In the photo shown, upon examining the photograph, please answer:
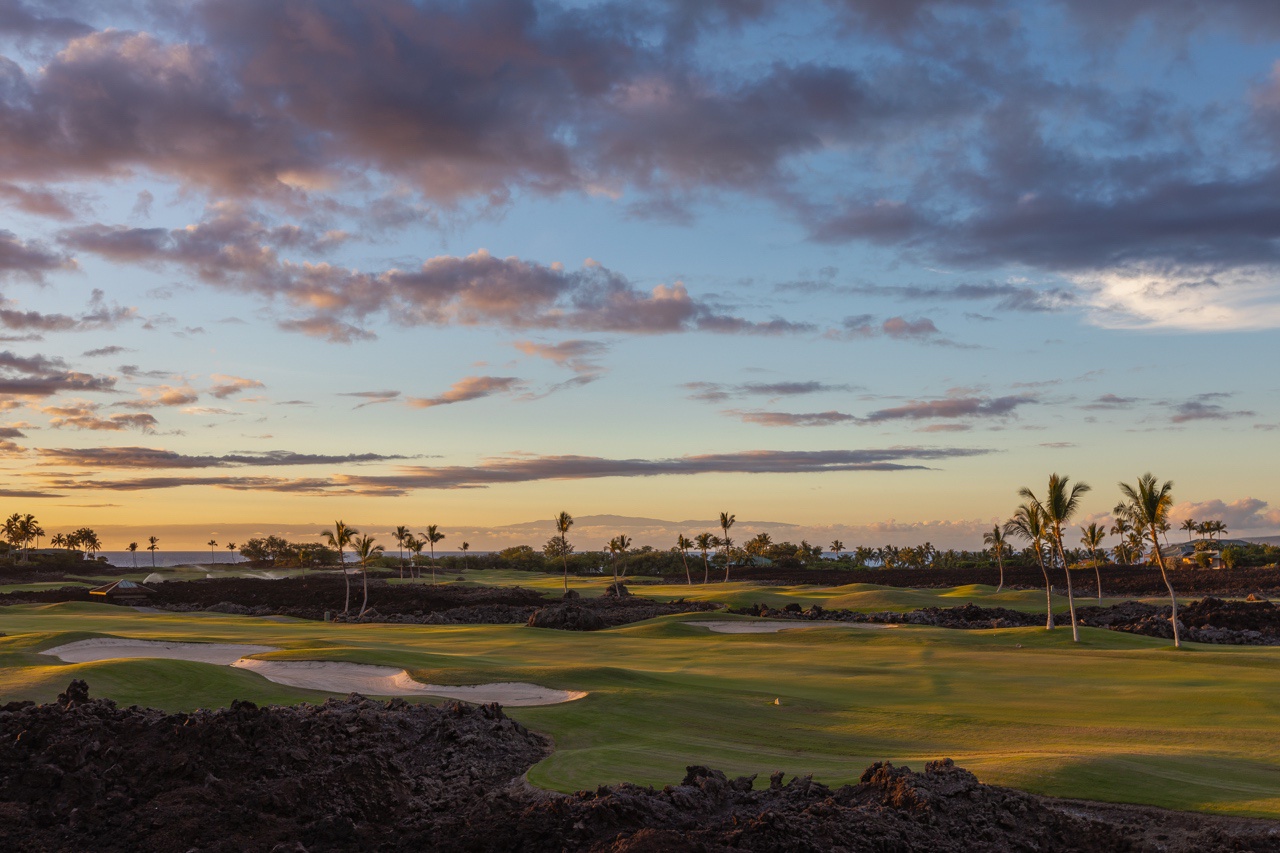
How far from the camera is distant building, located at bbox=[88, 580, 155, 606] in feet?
237

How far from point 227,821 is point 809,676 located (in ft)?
66.9

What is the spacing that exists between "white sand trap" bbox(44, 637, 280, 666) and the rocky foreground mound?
20794mm

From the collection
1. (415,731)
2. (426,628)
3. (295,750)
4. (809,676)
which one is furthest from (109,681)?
Answer: (426,628)

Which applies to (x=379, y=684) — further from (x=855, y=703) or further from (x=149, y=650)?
(x=149, y=650)

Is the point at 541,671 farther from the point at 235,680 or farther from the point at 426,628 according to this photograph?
the point at 426,628

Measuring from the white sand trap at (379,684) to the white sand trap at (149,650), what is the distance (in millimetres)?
5084

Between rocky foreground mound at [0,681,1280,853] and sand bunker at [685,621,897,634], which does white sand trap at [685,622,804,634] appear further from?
rocky foreground mound at [0,681,1280,853]

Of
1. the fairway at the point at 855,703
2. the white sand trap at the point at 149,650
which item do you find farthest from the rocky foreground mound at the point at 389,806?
the white sand trap at the point at 149,650

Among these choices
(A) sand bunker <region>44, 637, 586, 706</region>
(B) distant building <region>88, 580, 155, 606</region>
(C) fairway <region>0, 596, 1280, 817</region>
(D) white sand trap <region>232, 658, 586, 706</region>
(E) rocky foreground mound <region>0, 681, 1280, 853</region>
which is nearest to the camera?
(E) rocky foreground mound <region>0, 681, 1280, 853</region>

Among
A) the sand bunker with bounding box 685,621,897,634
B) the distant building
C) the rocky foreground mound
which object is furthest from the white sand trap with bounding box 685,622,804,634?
the distant building

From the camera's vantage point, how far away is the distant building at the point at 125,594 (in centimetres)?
7238

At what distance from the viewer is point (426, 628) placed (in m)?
49.8

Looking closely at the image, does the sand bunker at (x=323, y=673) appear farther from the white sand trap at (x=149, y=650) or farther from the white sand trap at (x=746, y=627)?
the white sand trap at (x=746, y=627)

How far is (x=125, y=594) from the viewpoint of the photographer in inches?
2977
